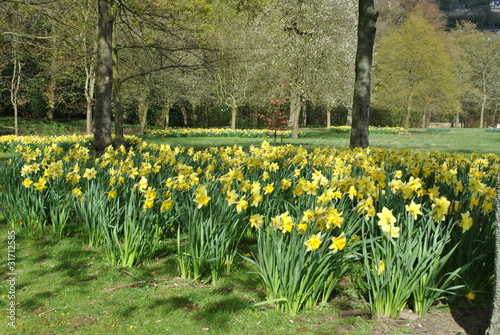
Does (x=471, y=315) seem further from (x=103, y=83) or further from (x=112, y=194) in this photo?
(x=103, y=83)

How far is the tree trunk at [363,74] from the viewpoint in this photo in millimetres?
7184

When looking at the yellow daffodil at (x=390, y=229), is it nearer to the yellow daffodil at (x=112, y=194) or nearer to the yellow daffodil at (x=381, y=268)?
the yellow daffodil at (x=381, y=268)

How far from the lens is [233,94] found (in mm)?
22703

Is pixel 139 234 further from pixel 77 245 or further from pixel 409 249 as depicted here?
pixel 409 249

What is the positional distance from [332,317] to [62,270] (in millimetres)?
2209

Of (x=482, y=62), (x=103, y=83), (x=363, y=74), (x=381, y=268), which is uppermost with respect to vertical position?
(x=482, y=62)

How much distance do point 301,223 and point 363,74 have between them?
220 inches

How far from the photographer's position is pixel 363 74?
7.27 meters

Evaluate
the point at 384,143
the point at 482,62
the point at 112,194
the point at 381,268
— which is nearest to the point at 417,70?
the point at 384,143

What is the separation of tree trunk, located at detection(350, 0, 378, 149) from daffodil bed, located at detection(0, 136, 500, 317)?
97.3 inches

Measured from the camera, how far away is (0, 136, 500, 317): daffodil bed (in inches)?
93.0

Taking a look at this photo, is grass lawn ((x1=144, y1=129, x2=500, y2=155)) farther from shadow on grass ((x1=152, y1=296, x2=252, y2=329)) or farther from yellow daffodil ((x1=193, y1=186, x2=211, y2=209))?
shadow on grass ((x1=152, y1=296, x2=252, y2=329))

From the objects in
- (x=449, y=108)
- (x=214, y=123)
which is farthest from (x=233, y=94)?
(x=449, y=108)

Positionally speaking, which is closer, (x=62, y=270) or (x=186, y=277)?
(x=186, y=277)
